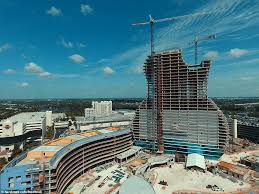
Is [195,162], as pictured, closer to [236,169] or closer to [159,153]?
[236,169]

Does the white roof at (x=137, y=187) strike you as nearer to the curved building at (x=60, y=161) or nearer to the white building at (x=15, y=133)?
the curved building at (x=60, y=161)

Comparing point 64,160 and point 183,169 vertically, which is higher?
point 64,160

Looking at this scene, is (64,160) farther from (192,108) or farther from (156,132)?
(192,108)

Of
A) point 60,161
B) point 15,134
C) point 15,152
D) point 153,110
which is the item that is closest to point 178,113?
point 153,110

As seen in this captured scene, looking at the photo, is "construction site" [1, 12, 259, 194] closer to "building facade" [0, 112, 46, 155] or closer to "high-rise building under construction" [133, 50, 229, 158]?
"high-rise building under construction" [133, 50, 229, 158]

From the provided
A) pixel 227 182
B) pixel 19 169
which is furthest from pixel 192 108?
pixel 19 169

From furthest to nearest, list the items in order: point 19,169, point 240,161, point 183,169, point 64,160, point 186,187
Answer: point 240,161, point 183,169, point 186,187, point 64,160, point 19,169
